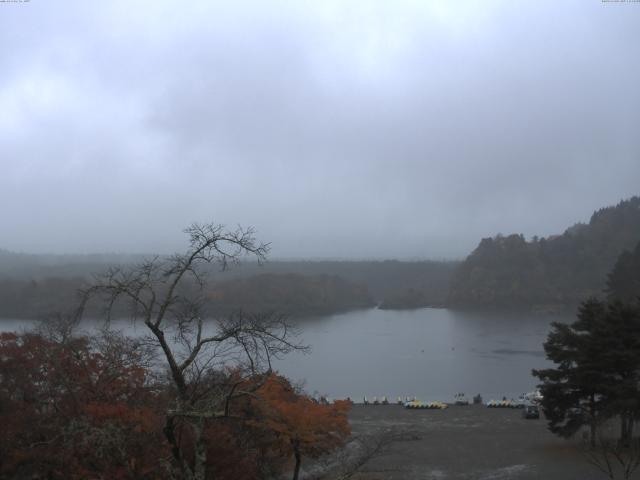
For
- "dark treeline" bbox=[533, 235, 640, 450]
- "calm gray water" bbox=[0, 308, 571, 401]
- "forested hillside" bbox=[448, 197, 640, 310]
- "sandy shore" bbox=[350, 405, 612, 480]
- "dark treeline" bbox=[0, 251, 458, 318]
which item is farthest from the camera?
"forested hillside" bbox=[448, 197, 640, 310]

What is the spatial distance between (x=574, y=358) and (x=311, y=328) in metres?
44.5

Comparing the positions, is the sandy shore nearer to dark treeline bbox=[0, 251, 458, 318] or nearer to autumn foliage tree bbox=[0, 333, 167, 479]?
autumn foliage tree bbox=[0, 333, 167, 479]

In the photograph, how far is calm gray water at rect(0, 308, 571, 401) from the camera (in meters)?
29.6

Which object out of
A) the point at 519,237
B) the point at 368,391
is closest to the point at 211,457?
the point at 368,391

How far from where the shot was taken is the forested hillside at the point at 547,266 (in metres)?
85.0

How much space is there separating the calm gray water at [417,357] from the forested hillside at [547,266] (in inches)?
683

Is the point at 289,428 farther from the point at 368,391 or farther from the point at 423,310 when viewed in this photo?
the point at 423,310

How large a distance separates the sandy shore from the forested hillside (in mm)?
66573

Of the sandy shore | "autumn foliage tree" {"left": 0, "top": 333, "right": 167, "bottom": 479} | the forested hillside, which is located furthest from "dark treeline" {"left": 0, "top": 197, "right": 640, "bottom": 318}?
"autumn foliage tree" {"left": 0, "top": 333, "right": 167, "bottom": 479}

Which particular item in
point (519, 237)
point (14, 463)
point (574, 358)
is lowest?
point (14, 463)

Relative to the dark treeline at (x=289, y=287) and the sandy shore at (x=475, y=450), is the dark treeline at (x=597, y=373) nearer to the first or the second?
the sandy shore at (x=475, y=450)

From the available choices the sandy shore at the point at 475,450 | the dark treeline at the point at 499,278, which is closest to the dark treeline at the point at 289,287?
the dark treeline at the point at 499,278

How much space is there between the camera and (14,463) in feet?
22.4

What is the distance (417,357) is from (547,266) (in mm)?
57478
